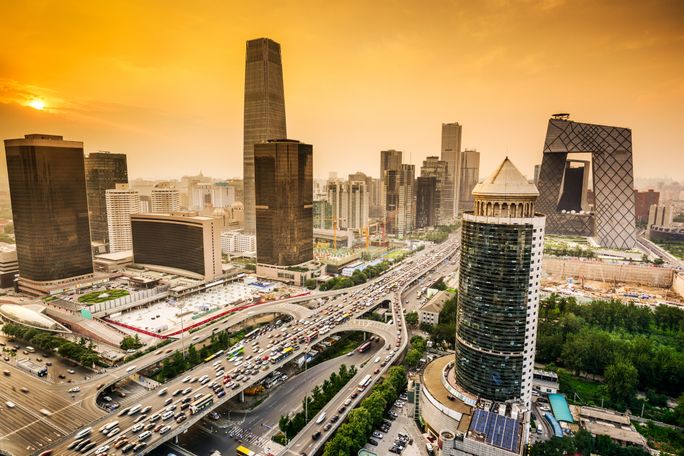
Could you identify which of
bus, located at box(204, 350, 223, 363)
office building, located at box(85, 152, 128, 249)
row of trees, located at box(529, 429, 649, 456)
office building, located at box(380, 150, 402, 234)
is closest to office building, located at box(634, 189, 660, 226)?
office building, located at box(380, 150, 402, 234)

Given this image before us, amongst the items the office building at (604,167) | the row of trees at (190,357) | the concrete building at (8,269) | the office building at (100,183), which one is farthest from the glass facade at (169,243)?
the office building at (604,167)

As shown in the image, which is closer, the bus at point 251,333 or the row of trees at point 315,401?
the row of trees at point 315,401

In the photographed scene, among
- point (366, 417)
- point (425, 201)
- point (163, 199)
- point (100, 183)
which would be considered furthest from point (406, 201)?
point (366, 417)

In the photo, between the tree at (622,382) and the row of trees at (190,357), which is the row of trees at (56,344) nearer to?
the row of trees at (190,357)

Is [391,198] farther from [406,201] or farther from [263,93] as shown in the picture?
→ [263,93]

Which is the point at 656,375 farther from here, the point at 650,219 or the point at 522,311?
the point at 650,219

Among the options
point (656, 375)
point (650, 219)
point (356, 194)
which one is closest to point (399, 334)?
point (656, 375)
